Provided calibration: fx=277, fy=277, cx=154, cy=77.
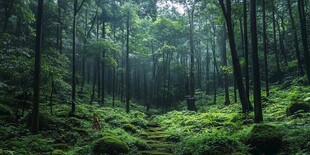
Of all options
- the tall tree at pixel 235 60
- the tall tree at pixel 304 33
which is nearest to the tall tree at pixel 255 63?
the tall tree at pixel 235 60

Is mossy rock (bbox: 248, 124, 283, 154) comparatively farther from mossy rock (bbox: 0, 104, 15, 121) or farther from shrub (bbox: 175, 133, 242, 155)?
mossy rock (bbox: 0, 104, 15, 121)

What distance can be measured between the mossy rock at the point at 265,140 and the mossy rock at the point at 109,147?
504cm

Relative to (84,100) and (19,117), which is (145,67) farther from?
(19,117)

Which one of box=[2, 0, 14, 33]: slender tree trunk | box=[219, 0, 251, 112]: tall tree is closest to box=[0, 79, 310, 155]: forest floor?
box=[219, 0, 251, 112]: tall tree

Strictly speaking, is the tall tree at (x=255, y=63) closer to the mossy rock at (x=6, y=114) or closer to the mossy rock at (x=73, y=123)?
the mossy rock at (x=73, y=123)

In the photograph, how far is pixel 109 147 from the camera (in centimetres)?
1120

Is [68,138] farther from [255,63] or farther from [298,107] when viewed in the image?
[298,107]

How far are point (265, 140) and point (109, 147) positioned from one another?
5.91 m

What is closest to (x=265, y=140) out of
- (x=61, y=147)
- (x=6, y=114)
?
(x=61, y=147)

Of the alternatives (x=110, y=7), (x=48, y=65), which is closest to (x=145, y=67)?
(x=110, y=7)

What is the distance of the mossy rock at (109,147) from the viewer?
1105cm

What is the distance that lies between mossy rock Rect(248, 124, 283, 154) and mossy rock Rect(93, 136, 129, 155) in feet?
16.5

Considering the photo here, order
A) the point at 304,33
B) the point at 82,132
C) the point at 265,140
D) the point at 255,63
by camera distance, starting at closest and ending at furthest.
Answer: the point at 265,140 → the point at 255,63 → the point at 82,132 → the point at 304,33

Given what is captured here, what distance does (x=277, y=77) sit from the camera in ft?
105
